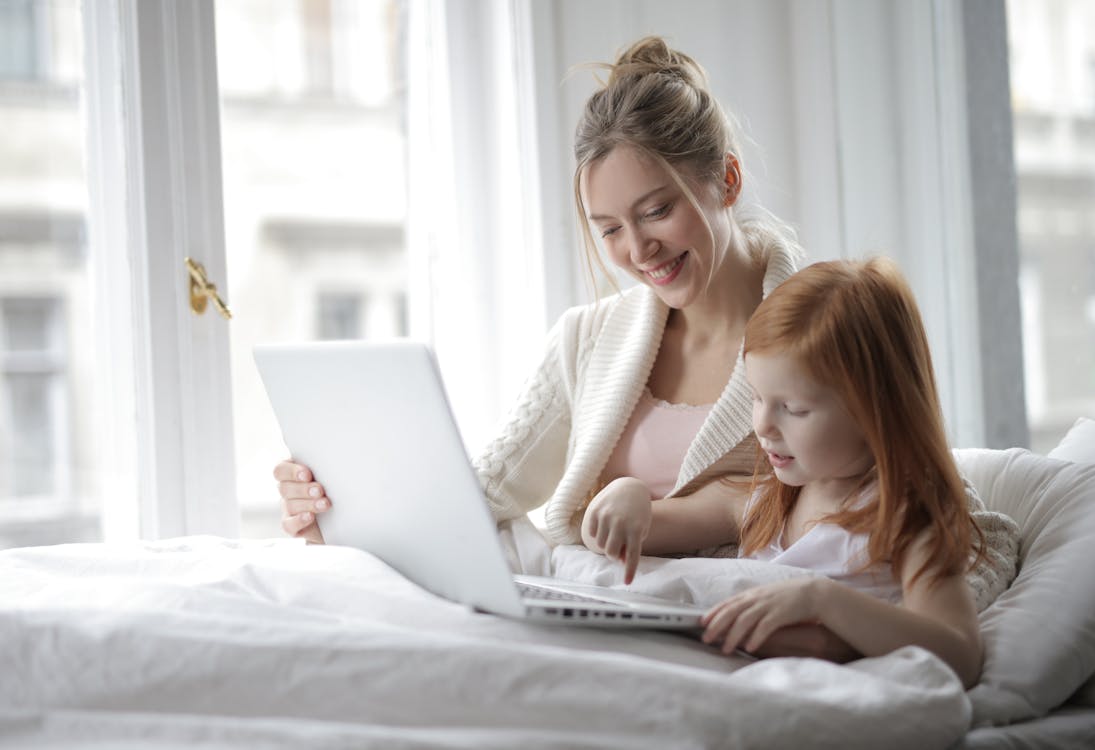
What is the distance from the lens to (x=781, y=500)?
3.97 feet

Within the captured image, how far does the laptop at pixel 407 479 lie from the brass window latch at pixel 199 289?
0.66 meters

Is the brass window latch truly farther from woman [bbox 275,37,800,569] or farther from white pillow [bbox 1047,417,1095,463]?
white pillow [bbox 1047,417,1095,463]

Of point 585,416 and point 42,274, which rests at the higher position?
point 42,274

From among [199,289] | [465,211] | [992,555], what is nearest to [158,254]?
[199,289]

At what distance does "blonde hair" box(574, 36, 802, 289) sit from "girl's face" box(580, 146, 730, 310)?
0.04 feet

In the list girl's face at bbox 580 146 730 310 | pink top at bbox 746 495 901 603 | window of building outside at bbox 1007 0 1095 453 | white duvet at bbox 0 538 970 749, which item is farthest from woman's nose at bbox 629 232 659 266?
window of building outside at bbox 1007 0 1095 453

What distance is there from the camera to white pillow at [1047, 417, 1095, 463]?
50.8 inches

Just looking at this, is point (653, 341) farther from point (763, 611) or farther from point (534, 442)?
point (763, 611)

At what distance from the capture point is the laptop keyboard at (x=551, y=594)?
3.35 ft

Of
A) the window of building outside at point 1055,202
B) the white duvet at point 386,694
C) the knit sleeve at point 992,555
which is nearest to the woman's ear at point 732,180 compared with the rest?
the knit sleeve at point 992,555

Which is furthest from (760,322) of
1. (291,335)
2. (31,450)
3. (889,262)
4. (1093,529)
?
(31,450)

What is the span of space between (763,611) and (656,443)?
0.52 metres

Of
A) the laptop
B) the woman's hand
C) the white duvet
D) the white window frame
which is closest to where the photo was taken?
the white duvet

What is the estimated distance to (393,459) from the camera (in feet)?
3.43
